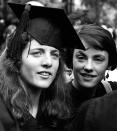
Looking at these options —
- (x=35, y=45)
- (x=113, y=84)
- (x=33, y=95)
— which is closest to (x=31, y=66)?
(x=35, y=45)

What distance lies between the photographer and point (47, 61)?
3016 mm

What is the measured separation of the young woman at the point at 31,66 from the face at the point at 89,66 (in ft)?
1.37

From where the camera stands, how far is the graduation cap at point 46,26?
3078 mm

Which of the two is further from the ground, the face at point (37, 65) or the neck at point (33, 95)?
the face at point (37, 65)

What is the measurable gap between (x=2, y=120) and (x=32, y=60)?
55 centimetres

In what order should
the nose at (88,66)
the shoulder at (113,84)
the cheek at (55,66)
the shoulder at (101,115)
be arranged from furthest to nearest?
the shoulder at (113,84) < the nose at (88,66) < the cheek at (55,66) < the shoulder at (101,115)

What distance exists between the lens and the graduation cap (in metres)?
3.08

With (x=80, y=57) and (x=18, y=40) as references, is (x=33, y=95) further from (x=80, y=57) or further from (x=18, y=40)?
(x=80, y=57)

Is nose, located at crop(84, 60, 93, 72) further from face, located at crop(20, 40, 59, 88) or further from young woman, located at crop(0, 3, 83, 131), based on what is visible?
face, located at crop(20, 40, 59, 88)

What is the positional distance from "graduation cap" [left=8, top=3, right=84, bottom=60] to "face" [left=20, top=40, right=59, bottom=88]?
0.07 m

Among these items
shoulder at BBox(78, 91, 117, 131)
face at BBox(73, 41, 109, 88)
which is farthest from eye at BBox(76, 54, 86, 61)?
shoulder at BBox(78, 91, 117, 131)

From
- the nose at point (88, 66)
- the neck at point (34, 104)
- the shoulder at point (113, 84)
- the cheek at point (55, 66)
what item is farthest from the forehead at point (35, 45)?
the shoulder at point (113, 84)

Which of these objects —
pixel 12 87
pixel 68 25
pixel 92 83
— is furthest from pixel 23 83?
pixel 92 83

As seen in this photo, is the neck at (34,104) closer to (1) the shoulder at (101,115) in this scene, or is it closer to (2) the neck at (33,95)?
(2) the neck at (33,95)
